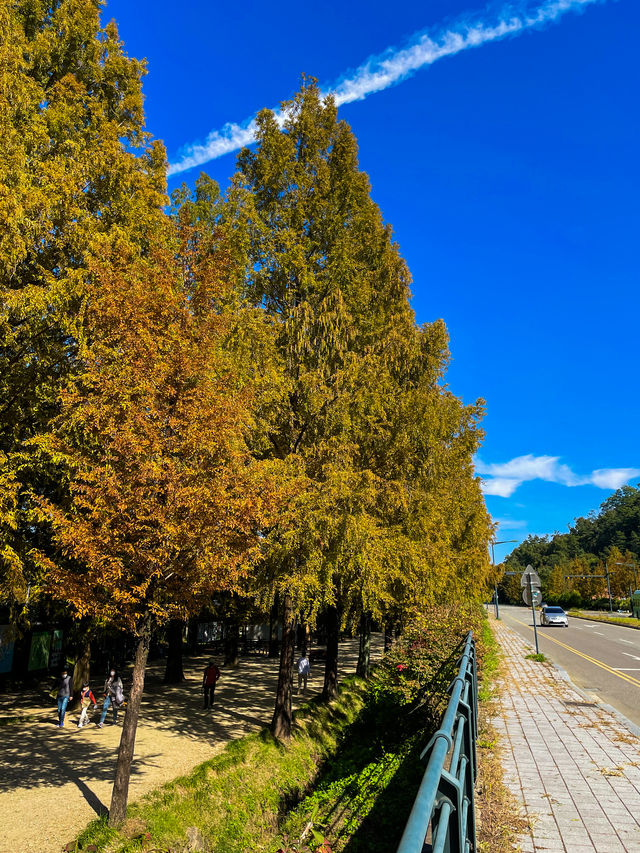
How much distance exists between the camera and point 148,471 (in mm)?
8031

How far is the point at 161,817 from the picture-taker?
28.2 ft

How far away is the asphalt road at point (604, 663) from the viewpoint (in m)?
12.7

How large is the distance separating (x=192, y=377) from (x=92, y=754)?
29.3 ft

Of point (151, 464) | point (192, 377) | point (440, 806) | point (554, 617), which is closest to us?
point (440, 806)

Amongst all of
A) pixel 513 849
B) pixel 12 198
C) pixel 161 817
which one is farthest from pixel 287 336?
pixel 513 849

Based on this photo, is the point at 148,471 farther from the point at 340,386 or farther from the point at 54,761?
the point at 54,761

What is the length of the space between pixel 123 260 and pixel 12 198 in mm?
1892

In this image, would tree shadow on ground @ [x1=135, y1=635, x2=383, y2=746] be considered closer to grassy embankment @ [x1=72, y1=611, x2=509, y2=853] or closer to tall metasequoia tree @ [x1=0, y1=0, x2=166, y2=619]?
grassy embankment @ [x1=72, y1=611, x2=509, y2=853]

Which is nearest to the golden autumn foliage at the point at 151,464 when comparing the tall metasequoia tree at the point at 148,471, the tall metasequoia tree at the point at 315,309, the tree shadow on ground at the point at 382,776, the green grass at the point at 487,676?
the tall metasequoia tree at the point at 148,471

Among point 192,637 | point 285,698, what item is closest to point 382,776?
point 285,698

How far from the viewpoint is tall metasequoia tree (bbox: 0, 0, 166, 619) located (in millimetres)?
9516

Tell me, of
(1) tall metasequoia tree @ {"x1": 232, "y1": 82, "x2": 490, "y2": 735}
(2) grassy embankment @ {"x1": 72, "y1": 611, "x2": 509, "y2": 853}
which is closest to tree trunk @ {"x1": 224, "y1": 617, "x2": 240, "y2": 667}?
(2) grassy embankment @ {"x1": 72, "y1": 611, "x2": 509, "y2": 853}

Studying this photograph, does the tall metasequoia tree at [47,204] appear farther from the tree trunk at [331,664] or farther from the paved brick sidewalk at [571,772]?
the tree trunk at [331,664]

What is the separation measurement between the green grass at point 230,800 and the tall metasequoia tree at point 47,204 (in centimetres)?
438
